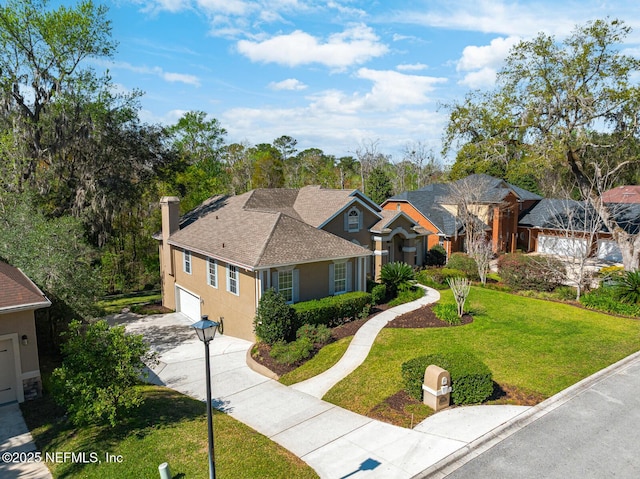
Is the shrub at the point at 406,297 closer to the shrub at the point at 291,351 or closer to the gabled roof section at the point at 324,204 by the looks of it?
the gabled roof section at the point at 324,204

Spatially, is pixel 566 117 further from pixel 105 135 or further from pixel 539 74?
pixel 105 135

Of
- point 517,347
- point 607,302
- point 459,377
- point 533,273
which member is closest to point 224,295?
point 459,377

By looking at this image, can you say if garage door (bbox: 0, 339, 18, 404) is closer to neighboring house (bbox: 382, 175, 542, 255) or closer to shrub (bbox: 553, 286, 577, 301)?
shrub (bbox: 553, 286, 577, 301)

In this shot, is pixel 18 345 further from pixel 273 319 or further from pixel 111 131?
pixel 111 131

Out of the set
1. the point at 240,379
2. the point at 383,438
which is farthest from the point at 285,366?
the point at 383,438

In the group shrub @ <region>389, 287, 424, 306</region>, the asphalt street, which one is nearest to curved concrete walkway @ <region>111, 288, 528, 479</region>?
the asphalt street

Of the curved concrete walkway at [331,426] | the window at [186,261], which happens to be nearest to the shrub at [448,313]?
the curved concrete walkway at [331,426]
